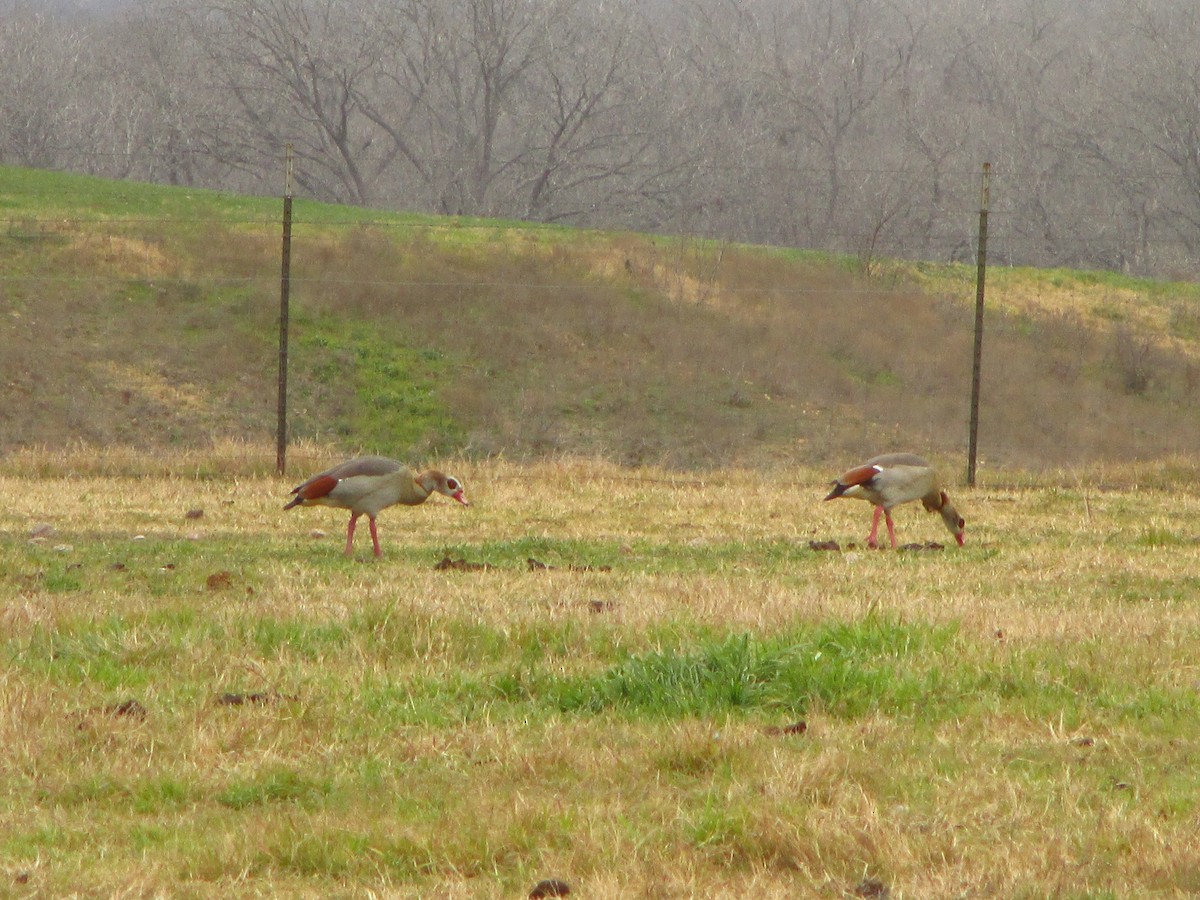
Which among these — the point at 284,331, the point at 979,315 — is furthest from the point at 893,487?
the point at 284,331

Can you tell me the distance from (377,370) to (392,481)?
2396cm

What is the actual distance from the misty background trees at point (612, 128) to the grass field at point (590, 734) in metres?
49.5

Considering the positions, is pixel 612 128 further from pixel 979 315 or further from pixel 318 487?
pixel 318 487

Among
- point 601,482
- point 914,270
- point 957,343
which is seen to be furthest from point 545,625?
point 914,270

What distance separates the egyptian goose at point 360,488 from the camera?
1175 cm

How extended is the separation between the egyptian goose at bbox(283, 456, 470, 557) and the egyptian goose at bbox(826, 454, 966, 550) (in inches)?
153

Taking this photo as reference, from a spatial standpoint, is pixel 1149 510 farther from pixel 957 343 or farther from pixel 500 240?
pixel 500 240

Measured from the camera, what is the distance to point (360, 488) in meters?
11.9

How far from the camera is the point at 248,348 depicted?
3619cm

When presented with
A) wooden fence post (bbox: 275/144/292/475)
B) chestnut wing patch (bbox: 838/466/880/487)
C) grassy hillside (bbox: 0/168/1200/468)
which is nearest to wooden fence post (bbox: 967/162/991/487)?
chestnut wing patch (bbox: 838/466/880/487)

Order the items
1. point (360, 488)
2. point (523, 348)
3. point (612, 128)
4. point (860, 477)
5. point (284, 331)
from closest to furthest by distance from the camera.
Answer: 1. point (360, 488)
2. point (860, 477)
3. point (284, 331)
4. point (523, 348)
5. point (612, 128)

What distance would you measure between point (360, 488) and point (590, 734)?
6.73m

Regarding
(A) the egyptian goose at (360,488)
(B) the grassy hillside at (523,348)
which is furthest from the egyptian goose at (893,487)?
(B) the grassy hillside at (523,348)

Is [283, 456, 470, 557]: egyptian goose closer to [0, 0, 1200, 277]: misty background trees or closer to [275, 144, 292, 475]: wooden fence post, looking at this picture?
[275, 144, 292, 475]: wooden fence post
